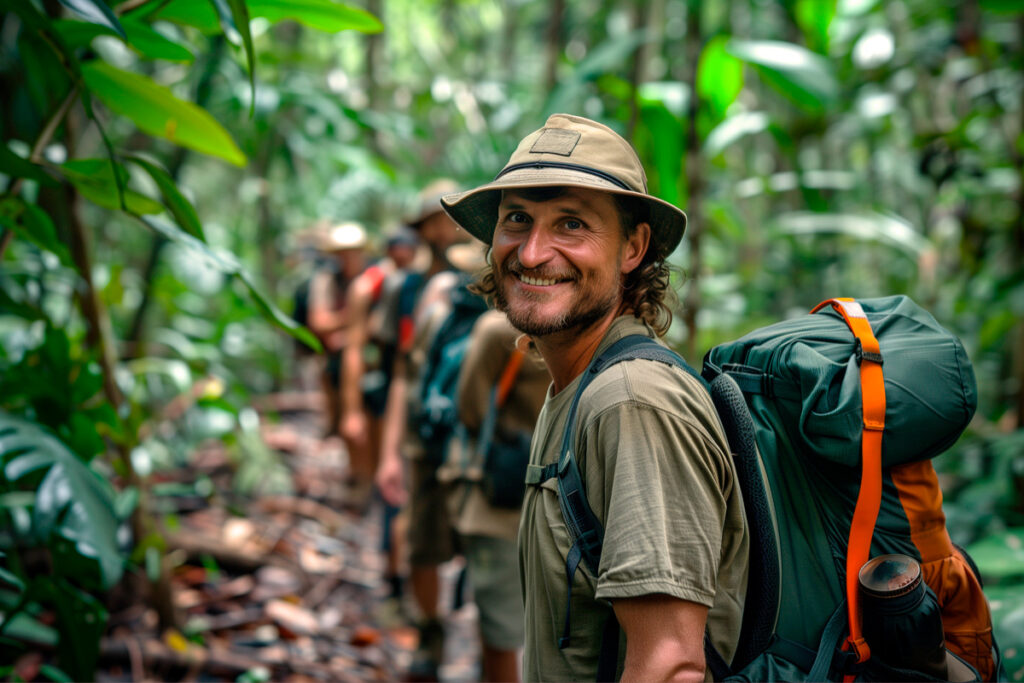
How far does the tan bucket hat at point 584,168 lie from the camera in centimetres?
140

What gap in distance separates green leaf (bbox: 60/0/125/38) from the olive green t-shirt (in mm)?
1141

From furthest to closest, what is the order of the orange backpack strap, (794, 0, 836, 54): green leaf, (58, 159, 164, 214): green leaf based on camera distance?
(794, 0, 836, 54): green leaf
the orange backpack strap
(58, 159, 164, 214): green leaf

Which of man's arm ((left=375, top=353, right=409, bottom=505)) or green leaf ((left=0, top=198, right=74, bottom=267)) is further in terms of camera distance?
man's arm ((left=375, top=353, right=409, bottom=505))

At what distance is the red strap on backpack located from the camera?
1.29m

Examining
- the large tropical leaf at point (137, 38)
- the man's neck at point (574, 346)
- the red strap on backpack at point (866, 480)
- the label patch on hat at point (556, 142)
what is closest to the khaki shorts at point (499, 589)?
the man's neck at point (574, 346)

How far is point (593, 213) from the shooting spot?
57.9 inches

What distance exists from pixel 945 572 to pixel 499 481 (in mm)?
1677

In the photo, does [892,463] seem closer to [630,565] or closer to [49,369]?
[630,565]

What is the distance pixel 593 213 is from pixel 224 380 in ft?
11.7

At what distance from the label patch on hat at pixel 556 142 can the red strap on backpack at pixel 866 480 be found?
Answer: 629 millimetres

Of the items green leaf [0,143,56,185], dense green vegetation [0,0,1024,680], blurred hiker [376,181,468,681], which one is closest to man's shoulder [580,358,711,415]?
dense green vegetation [0,0,1024,680]

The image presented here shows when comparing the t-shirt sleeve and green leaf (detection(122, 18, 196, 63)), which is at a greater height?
green leaf (detection(122, 18, 196, 63))

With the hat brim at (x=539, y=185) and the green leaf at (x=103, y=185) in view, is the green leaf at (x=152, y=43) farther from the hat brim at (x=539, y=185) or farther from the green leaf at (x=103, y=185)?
the hat brim at (x=539, y=185)

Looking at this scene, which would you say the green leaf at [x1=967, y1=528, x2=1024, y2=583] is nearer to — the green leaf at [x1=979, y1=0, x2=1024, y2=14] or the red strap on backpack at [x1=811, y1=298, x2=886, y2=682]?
the red strap on backpack at [x1=811, y1=298, x2=886, y2=682]
